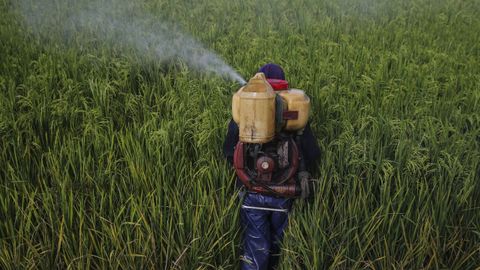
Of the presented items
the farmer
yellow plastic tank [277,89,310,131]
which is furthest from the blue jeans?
yellow plastic tank [277,89,310,131]

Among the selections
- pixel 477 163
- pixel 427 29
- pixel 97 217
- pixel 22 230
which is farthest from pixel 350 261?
pixel 427 29

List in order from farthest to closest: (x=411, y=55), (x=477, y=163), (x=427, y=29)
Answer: (x=427, y=29), (x=411, y=55), (x=477, y=163)

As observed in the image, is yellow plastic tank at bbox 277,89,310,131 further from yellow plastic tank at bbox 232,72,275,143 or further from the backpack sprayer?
yellow plastic tank at bbox 232,72,275,143

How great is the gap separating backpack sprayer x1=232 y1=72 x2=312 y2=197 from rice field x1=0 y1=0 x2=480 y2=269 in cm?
16

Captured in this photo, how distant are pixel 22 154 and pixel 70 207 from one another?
0.62 meters

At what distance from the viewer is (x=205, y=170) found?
6.43ft

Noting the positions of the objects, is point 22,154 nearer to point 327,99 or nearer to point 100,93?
point 100,93

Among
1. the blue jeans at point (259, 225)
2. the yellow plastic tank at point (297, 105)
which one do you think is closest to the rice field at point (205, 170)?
the blue jeans at point (259, 225)

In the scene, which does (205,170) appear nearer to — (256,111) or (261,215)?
(261,215)

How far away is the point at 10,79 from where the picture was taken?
295 cm

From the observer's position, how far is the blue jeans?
179 cm

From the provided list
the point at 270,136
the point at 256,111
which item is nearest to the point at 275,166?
the point at 270,136

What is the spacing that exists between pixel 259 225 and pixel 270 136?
0.45 m

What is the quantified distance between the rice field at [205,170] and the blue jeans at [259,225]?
58 millimetres
